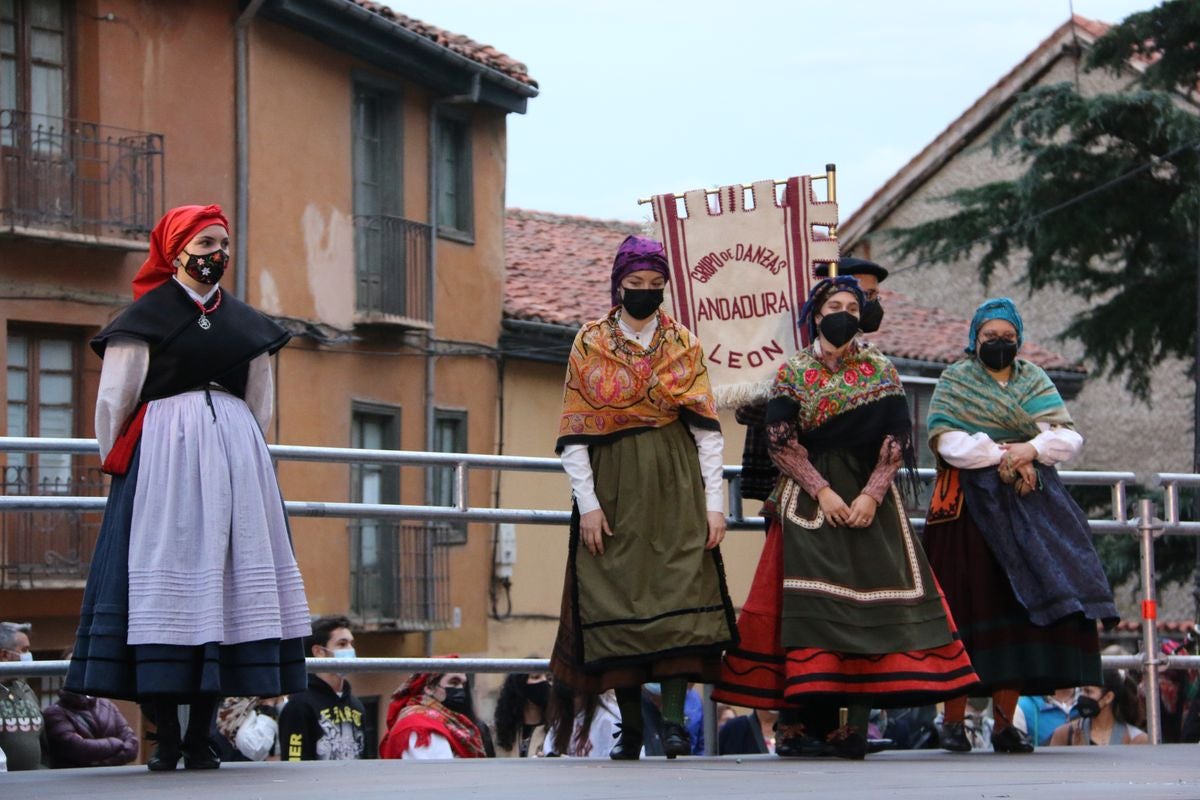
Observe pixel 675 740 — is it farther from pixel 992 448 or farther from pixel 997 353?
pixel 997 353

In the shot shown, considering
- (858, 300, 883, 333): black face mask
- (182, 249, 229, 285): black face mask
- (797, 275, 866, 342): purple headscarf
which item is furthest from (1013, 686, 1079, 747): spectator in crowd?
(182, 249, 229, 285): black face mask

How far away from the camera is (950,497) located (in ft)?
27.1

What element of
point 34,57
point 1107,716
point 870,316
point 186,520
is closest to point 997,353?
point 870,316

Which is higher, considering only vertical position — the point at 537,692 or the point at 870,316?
the point at 870,316

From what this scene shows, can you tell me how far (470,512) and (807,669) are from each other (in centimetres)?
158

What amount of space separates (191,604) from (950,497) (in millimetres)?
2883

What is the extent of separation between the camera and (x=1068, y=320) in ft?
97.9

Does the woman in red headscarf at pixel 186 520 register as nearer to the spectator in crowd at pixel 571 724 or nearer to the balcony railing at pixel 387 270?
the spectator in crowd at pixel 571 724

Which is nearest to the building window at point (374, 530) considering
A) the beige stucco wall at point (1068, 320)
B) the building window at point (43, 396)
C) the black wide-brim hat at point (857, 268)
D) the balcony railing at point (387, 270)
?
the balcony railing at point (387, 270)

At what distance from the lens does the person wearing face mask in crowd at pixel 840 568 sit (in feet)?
24.4

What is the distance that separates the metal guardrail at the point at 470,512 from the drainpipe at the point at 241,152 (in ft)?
41.3

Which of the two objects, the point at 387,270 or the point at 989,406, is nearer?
the point at 989,406

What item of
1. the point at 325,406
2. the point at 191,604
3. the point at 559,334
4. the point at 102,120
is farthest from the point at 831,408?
the point at 559,334

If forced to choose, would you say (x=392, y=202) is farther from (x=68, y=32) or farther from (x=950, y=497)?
(x=950, y=497)
